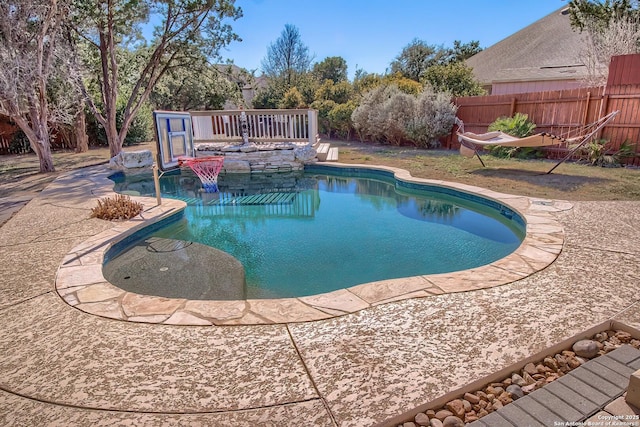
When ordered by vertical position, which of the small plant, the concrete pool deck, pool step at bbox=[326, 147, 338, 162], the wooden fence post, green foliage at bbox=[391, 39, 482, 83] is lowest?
the concrete pool deck

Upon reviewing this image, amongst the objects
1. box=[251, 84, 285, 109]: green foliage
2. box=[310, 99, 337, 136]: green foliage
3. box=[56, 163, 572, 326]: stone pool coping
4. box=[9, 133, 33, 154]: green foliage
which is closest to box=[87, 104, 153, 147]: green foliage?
box=[9, 133, 33, 154]: green foliage

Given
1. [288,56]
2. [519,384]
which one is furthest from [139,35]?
[288,56]

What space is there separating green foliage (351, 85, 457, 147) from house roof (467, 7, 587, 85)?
244 inches

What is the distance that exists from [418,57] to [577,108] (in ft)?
58.2

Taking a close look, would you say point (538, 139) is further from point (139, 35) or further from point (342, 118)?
point (139, 35)

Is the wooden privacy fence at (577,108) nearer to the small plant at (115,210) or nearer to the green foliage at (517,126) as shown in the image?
the green foliage at (517,126)

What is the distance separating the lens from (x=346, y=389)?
1.72 m

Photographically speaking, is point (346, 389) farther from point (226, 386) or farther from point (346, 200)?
point (346, 200)

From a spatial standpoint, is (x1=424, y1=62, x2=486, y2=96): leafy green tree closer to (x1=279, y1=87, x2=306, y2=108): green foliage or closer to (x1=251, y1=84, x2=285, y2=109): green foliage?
(x1=279, y1=87, x2=306, y2=108): green foliage

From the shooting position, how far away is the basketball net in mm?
7291

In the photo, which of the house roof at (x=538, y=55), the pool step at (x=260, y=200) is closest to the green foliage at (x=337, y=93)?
the house roof at (x=538, y=55)

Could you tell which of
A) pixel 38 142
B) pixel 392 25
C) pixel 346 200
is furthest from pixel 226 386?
pixel 392 25

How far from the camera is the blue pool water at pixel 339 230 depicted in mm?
3828

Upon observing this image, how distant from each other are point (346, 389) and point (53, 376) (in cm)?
152
